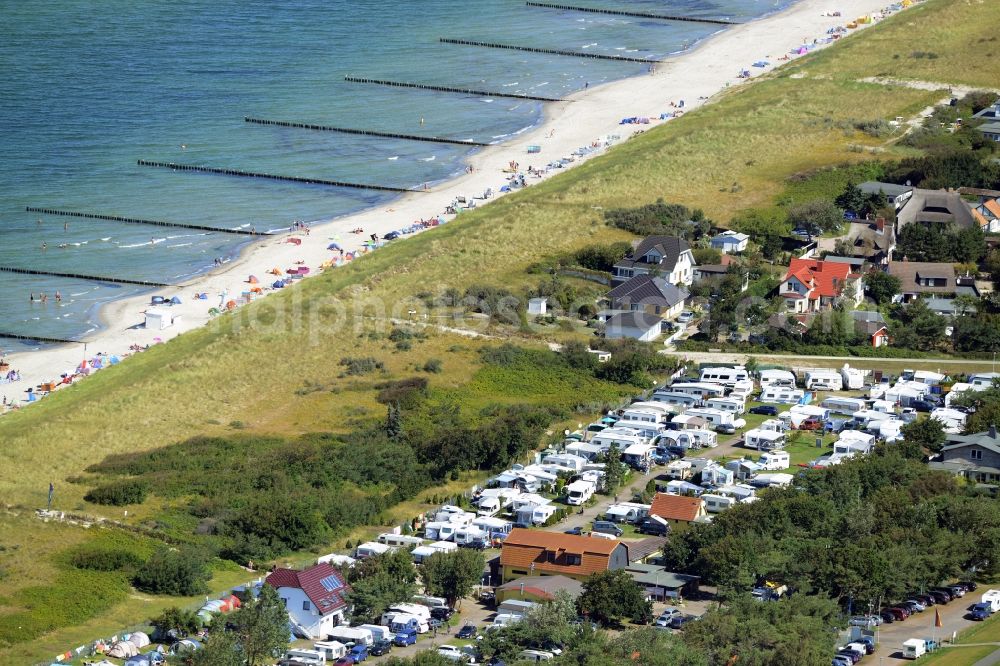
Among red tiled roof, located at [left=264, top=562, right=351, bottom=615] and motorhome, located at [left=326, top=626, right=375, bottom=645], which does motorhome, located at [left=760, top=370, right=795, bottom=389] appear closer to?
red tiled roof, located at [left=264, top=562, right=351, bottom=615]

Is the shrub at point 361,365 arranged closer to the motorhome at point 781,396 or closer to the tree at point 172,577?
the motorhome at point 781,396

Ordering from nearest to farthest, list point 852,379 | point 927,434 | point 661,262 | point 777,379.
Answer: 1. point 927,434
2. point 777,379
3. point 852,379
4. point 661,262

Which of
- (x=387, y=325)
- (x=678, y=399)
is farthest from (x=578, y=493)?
(x=387, y=325)

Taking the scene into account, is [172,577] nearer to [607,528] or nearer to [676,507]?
[607,528]

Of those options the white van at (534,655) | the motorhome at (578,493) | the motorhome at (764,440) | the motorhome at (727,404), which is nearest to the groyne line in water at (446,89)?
the motorhome at (727,404)

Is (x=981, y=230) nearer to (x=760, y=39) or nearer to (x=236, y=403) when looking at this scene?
(x=236, y=403)
